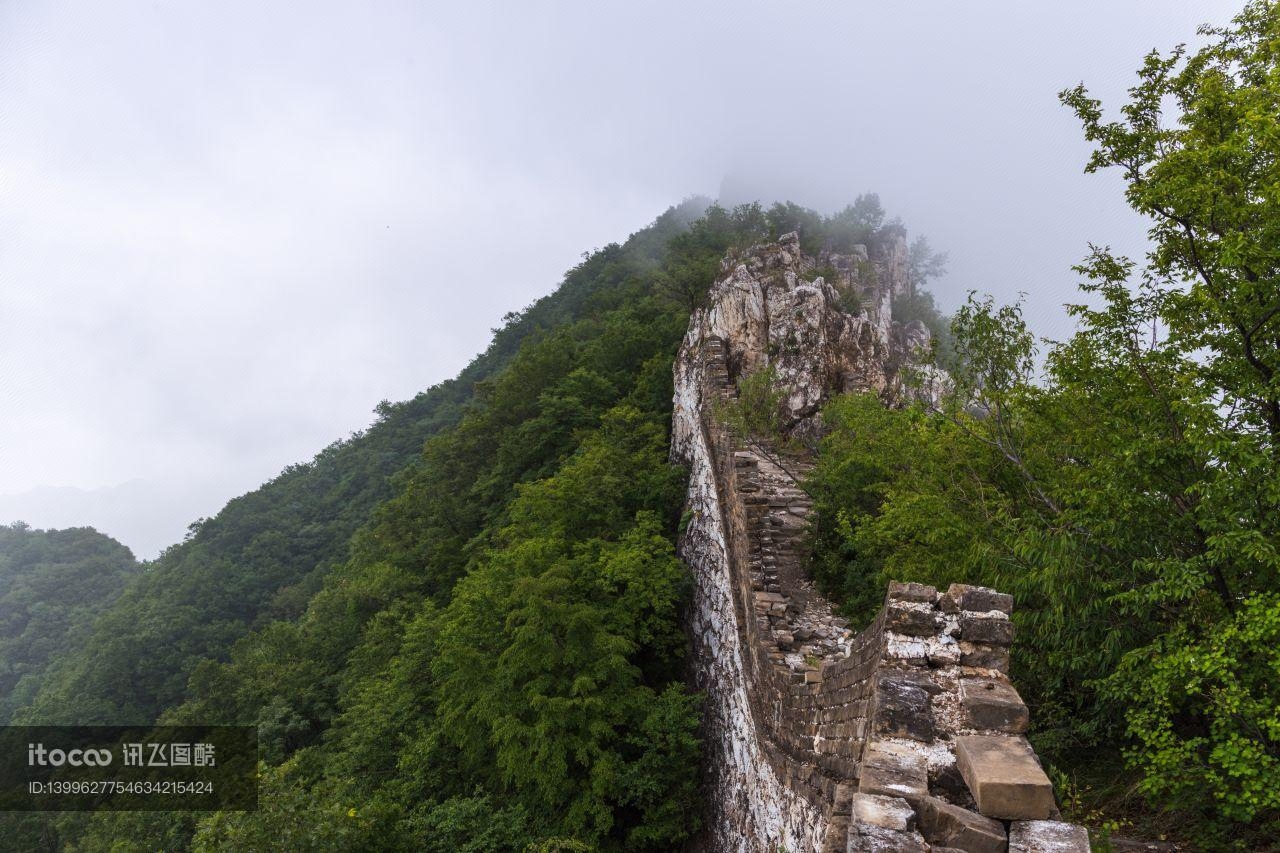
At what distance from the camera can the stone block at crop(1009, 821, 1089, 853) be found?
2.54m

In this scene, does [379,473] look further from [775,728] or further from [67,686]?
[775,728]

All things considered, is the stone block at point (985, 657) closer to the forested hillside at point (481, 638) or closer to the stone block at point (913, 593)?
the stone block at point (913, 593)

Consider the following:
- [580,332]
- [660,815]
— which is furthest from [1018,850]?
[580,332]

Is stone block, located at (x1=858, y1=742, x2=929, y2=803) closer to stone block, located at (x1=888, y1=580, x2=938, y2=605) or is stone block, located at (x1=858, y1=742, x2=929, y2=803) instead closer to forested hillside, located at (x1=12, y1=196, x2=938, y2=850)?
stone block, located at (x1=888, y1=580, x2=938, y2=605)

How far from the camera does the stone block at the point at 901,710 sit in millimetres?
3561

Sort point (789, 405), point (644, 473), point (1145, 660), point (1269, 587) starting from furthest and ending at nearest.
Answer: point (789, 405)
point (644, 473)
point (1145, 660)
point (1269, 587)

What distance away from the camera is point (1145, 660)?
4.48 meters

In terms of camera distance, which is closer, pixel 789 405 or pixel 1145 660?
pixel 1145 660

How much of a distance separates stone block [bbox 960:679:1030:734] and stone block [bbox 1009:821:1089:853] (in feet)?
2.39

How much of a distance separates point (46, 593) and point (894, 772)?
3179 inches

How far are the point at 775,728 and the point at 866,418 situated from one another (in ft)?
18.3

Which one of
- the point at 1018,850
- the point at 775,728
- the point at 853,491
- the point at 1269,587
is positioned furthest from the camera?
the point at 853,491

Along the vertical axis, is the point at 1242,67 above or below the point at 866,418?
above

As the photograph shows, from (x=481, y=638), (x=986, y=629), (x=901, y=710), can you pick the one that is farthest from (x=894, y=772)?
(x=481, y=638)
